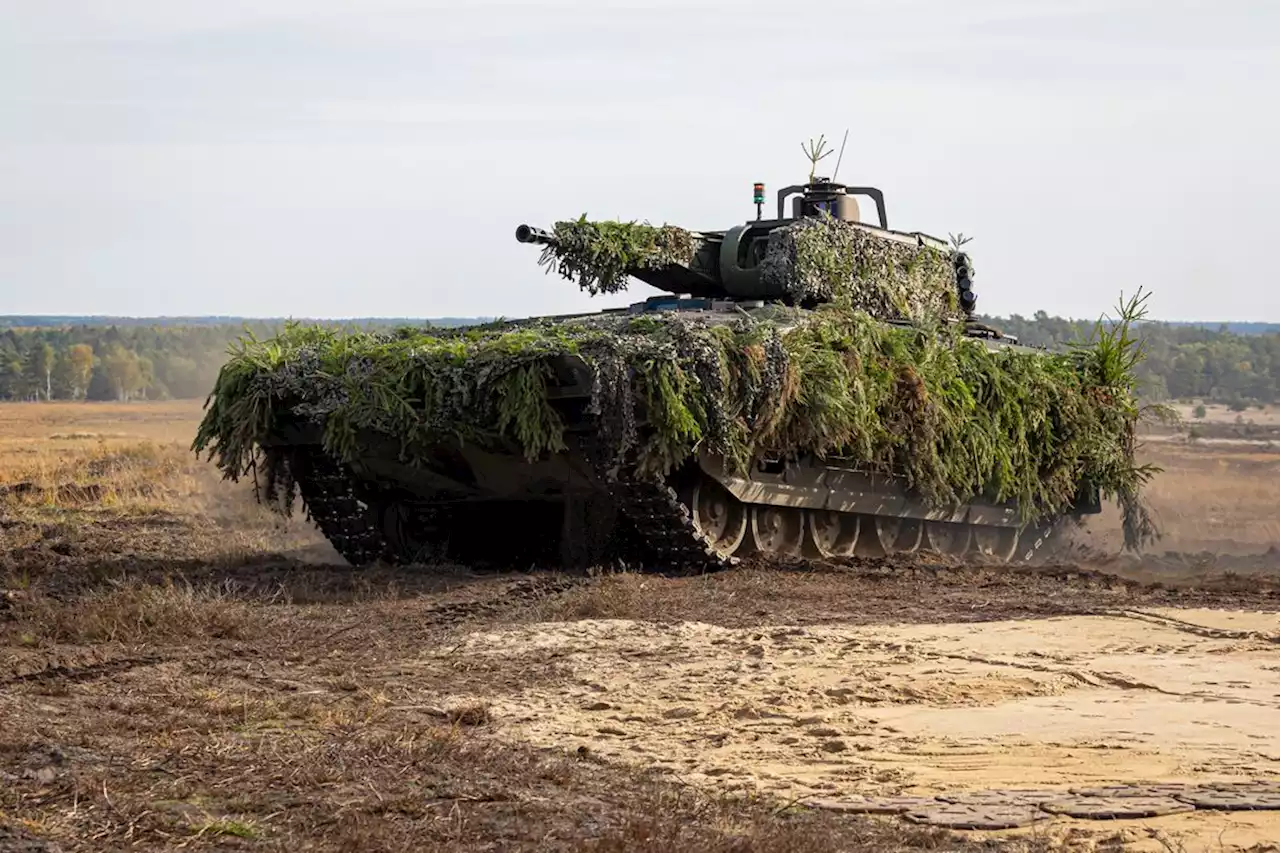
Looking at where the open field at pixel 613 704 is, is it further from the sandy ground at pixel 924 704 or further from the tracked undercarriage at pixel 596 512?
the tracked undercarriage at pixel 596 512

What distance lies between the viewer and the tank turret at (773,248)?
1438 cm

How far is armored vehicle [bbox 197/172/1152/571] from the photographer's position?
38.7 feet

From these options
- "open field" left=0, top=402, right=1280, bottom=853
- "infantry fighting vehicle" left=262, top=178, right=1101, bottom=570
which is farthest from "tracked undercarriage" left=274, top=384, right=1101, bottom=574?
"open field" left=0, top=402, right=1280, bottom=853

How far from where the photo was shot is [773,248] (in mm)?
14438

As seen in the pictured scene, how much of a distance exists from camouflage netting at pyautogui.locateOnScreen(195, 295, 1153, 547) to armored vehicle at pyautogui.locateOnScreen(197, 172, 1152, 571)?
0.02 metres

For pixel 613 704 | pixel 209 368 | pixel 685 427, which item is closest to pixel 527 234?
pixel 685 427

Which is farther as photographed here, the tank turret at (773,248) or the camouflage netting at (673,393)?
the tank turret at (773,248)

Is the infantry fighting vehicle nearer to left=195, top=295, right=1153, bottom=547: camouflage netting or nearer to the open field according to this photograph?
left=195, top=295, right=1153, bottom=547: camouflage netting

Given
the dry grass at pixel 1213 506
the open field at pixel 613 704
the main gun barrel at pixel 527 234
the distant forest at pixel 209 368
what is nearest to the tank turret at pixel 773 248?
the main gun barrel at pixel 527 234

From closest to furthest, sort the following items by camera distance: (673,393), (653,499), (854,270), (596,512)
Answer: (673,393), (653,499), (596,512), (854,270)

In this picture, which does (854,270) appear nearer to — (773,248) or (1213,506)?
(773,248)

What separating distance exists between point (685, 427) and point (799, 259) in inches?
125

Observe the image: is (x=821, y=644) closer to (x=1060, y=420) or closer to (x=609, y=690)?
(x=609, y=690)

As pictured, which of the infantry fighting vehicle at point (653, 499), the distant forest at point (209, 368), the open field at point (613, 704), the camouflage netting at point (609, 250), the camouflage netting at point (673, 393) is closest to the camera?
the open field at point (613, 704)
